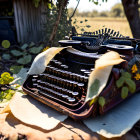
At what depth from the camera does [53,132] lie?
1754mm

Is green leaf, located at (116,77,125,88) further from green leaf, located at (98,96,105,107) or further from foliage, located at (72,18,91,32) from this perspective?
foliage, located at (72,18,91,32)

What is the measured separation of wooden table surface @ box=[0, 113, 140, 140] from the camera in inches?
66.2

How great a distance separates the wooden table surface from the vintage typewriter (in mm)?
132

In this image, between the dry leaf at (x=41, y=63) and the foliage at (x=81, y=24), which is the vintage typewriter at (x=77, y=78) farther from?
the foliage at (x=81, y=24)

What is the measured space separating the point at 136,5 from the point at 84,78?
138 inches

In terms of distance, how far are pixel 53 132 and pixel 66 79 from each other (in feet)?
2.05

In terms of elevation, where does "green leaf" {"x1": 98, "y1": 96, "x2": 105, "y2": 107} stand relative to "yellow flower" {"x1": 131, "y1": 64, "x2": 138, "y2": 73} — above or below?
below

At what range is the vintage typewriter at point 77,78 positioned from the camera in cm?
181

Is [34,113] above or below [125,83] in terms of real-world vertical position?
below

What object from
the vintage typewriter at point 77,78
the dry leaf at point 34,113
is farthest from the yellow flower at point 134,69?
the dry leaf at point 34,113

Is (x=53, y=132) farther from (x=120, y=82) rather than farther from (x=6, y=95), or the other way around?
(x=6, y=95)

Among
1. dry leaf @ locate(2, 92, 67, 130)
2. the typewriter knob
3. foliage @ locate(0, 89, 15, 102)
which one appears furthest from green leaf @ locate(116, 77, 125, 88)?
foliage @ locate(0, 89, 15, 102)

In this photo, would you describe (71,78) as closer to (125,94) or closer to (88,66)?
(88,66)

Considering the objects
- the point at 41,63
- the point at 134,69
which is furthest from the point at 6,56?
the point at 134,69
